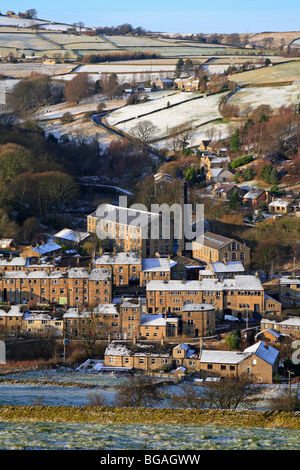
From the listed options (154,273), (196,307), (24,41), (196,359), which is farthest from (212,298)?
(24,41)

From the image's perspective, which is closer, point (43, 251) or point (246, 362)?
point (246, 362)

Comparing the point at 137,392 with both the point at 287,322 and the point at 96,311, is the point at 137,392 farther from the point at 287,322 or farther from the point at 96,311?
the point at 287,322

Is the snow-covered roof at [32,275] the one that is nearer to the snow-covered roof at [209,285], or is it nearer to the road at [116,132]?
the snow-covered roof at [209,285]

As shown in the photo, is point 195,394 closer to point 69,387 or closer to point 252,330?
point 69,387

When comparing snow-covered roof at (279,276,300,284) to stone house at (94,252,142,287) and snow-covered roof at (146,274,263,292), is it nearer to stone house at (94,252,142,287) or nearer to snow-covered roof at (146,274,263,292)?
snow-covered roof at (146,274,263,292)

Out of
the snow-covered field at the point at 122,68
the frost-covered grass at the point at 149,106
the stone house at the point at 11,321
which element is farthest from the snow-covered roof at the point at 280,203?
the snow-covered field at the point at 122,68

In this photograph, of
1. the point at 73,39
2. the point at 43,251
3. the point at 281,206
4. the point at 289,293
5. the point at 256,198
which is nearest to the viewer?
the point at 289,293

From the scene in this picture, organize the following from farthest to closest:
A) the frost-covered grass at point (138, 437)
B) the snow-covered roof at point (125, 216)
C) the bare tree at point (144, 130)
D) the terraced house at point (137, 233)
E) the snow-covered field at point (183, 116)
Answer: the snow-covered field at point (183, 116)
the bare tree at point (144, 130)
the snow-covered roof at point (125, 216)
the terraced house at point (137, 233)
the frost-covered grass at point (138, 437)
